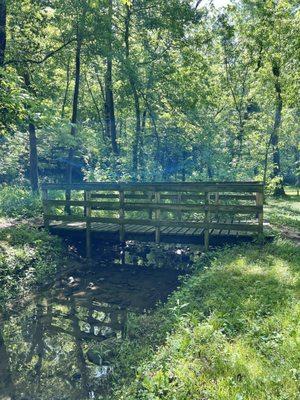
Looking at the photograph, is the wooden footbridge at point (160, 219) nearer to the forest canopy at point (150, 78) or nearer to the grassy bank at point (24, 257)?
the grassy bank at point (24, 257)

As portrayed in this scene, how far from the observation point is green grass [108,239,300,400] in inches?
158

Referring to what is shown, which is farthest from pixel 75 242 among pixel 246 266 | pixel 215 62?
pixel 215 62

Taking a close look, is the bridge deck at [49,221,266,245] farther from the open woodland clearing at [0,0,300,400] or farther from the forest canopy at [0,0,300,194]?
the forest canopy at [0,0,300,194]

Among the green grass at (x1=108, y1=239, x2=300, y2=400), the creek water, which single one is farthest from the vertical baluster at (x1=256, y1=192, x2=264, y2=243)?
the creek water

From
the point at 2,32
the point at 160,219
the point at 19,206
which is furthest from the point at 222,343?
the point at 19,206

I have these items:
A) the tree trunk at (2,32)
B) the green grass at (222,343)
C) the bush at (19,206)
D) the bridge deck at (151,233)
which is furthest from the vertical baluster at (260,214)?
the bush at (19,206)

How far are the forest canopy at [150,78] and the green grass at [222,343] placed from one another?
662cm

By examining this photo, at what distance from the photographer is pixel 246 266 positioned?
26.9ft

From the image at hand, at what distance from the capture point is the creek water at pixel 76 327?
5105 millimetres

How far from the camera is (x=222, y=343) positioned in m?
4.86

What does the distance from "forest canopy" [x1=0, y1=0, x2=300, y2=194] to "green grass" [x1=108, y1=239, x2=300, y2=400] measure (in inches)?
261

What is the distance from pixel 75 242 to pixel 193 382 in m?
9.26

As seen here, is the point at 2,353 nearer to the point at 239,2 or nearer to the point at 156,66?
the point at 156,66

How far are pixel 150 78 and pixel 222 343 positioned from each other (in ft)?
53.6
